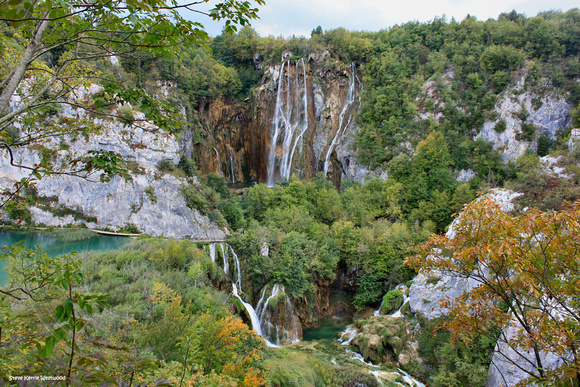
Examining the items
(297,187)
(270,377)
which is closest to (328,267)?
(297,187)

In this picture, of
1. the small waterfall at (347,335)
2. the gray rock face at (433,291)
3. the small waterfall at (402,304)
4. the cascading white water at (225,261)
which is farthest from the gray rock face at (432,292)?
the cascading white water at (225,261)

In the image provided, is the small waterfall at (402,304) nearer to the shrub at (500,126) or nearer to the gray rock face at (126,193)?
the gray rock face at (126,193)

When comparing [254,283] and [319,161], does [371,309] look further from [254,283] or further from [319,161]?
[319,161]

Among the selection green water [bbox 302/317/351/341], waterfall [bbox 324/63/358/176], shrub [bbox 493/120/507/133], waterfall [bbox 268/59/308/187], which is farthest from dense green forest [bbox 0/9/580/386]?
waterfall [bbox 268/59/308/187]

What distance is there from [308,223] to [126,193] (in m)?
15.4

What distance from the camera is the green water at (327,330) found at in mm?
17797

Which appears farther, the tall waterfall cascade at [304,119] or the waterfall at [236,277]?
the tall waterfall cascade at [304,119]

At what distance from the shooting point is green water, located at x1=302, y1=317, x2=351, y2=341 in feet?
58.4

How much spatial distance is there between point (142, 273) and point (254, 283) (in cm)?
804

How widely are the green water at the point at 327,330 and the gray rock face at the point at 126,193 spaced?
35.4 ft

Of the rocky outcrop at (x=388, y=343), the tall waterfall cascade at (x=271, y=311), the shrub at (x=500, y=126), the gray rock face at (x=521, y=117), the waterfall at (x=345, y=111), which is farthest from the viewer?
the waterfall at (x=345, y=111)

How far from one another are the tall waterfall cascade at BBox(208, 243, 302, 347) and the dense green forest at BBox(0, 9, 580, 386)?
63 centimetres

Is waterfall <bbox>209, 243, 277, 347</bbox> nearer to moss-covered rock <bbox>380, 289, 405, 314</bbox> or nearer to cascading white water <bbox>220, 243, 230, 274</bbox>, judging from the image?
cascading white water <bbox>220, 243, 230, 274</bbox>

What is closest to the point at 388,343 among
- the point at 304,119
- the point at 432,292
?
the point at 432,292
